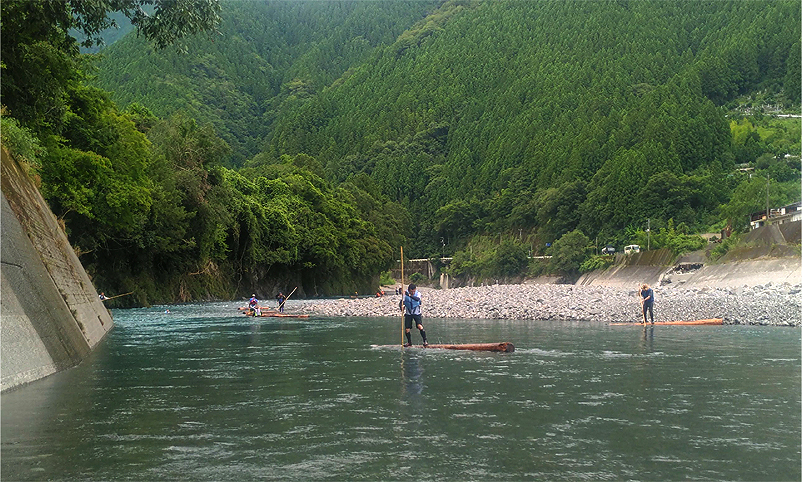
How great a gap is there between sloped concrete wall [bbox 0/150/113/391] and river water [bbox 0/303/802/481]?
1.97 ft

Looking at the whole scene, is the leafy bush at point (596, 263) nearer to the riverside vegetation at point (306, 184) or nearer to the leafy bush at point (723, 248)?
the riverside vegetation at point (306, 184)

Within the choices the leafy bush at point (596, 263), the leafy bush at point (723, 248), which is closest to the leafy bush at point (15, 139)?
the leafy bush at point (723, 248)

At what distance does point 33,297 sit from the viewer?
18.4m

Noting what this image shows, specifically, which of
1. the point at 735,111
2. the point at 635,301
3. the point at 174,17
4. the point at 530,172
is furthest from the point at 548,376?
the point at 735,111

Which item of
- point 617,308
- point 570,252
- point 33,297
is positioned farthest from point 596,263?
point 33,297

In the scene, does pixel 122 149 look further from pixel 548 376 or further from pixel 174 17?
pixel 548 376

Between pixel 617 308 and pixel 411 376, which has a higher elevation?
pixel 617 308

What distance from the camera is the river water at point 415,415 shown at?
1063cm

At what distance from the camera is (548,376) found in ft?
62.5

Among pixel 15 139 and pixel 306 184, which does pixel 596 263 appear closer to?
pixel 306 184

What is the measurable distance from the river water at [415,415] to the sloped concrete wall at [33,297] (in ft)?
1.97

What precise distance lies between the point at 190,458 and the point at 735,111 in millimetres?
206921

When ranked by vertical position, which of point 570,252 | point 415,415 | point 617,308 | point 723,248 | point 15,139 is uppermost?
point 570,252

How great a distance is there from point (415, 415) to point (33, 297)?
9.82 meters
